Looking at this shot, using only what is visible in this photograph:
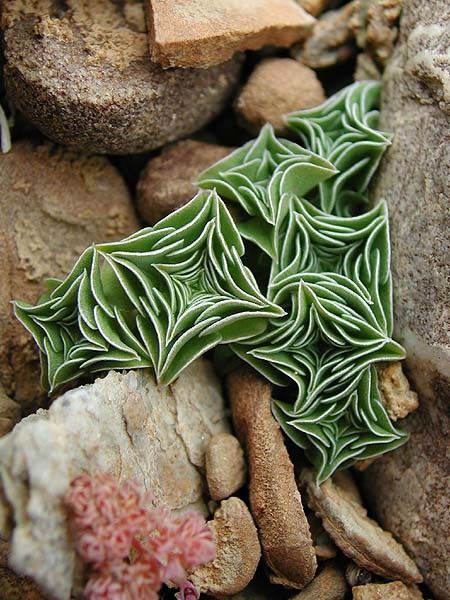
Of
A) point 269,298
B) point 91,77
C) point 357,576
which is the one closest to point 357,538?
point 357,576

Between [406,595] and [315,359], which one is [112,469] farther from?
[406,595]

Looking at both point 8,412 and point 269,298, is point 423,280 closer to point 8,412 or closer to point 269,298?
point 269,298

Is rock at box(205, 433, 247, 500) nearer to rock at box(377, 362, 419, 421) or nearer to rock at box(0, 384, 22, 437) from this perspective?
rock at box(377, 362, 419, 421)

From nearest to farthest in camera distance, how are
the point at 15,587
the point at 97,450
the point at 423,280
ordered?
the point at 97,450
the point at 15,587
the point at 423,280

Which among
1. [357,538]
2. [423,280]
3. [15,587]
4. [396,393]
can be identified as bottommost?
[357,538]

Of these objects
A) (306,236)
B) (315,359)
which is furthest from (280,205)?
(315,359)

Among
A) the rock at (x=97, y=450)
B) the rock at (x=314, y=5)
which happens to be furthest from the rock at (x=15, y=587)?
the rock at (x=314, y=5)

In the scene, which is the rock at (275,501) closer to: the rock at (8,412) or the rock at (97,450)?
the rock at (97,450)

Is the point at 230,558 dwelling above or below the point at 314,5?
below
